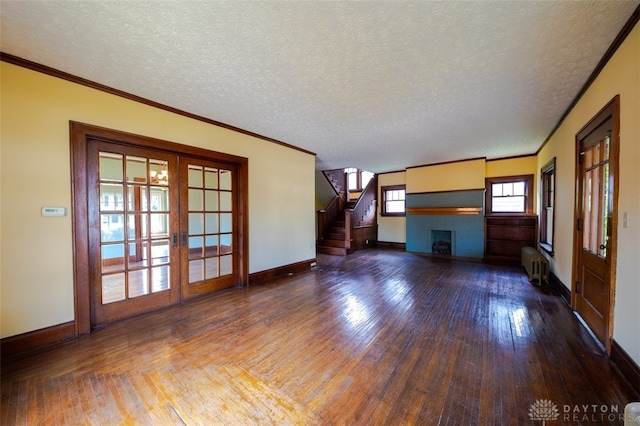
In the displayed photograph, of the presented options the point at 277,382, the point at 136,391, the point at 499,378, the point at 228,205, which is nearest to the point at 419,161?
the point at 228,205

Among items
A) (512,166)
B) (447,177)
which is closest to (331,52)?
(447,177)

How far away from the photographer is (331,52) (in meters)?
2.19

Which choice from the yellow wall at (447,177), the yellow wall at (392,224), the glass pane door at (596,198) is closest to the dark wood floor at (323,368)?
the glass pane door at (596,198)

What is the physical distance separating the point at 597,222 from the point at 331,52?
3.28 metres

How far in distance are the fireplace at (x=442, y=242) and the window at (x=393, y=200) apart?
1.34 meters

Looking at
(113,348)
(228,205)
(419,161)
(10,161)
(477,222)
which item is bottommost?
(113,348)

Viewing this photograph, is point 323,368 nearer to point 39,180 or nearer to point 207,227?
point 207,227

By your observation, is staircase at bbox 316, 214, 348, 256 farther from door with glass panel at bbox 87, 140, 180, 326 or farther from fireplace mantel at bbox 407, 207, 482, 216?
door with glass panel at bbox 87, 140, 180, 326

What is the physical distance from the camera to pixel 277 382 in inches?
75.2

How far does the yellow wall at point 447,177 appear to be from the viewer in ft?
21.4

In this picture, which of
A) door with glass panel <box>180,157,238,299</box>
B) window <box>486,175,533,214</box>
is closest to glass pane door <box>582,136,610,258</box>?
window <box>486,175,533,214</box>

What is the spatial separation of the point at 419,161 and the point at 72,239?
714 cm

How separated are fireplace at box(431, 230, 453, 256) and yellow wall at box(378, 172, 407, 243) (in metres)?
1.06

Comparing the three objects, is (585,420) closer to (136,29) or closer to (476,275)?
(476,275)
